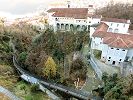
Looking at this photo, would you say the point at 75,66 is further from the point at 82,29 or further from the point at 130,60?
the point at 82,29

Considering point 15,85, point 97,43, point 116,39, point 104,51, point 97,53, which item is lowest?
point 15,85

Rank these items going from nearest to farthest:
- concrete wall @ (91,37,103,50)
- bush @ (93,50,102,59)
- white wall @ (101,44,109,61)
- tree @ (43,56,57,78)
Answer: tree @ (43,56,57,78), white wall @ (101,44,109,61), bush @ (93,50,102,59), concrete wall @ (91,37,103,50)

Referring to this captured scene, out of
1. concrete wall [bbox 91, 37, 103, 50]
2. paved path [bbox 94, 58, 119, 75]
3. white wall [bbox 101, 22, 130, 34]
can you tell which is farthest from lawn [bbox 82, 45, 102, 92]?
white wall [bbox 101, 22, 130, 34]

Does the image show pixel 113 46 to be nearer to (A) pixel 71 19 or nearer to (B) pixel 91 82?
(B) pixel 91 82

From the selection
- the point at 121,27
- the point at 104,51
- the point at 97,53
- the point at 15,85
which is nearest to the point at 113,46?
the point at 104,51

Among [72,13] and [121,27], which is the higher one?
[72,13]

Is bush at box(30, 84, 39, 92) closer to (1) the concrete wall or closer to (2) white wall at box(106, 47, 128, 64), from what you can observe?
(2) white wall at box(106, 47, 128, 64)

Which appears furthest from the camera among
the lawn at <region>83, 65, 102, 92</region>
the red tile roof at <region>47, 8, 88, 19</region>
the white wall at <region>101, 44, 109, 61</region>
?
the red tile roof at <region>47, 8, 88, 19</region>
